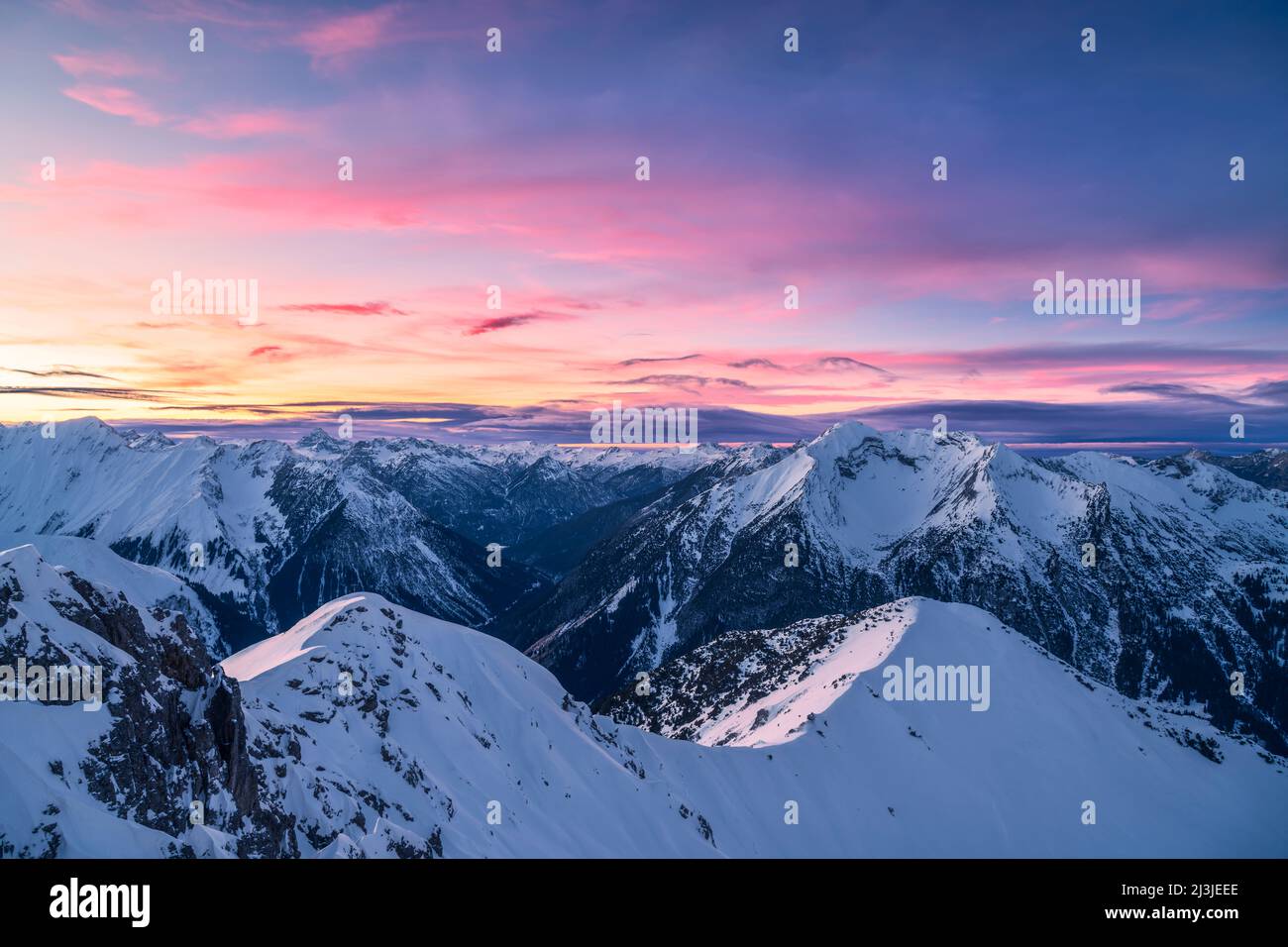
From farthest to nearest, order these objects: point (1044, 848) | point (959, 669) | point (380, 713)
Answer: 1. point (959, 669)
2. point (1044, 848)
3. point (380, 713)

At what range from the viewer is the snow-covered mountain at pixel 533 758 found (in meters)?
37.8

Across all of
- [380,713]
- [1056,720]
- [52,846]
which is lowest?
[1056,720]

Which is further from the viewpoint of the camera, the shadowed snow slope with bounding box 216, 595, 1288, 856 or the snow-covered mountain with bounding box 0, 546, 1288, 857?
the shadowed snow slope with bounding box 216, 595, 1288, 856

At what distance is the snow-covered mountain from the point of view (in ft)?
124

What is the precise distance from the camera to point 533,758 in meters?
78.9

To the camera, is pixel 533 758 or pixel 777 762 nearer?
pixel 533 758

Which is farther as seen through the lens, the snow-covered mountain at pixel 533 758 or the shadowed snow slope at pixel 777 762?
the shadowed snow slope at pixel 777 762

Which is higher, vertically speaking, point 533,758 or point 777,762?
point 533,758
